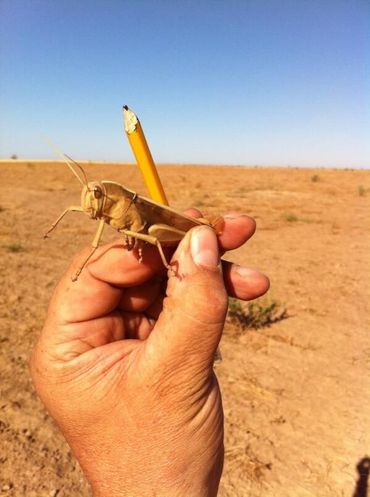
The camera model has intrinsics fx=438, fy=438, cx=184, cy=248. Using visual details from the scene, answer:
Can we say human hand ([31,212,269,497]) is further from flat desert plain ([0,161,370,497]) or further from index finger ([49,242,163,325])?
flat desert plain ([0,161,370,497])

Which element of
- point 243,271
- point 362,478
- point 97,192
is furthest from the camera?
point 362,478

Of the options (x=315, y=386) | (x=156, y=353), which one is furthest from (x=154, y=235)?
(x=315, y=386)

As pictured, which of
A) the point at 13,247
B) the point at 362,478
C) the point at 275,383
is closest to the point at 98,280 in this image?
the point at 362,478

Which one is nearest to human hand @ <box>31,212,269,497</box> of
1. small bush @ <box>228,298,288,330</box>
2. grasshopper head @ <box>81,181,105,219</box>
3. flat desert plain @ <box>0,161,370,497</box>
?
grasshopper head @ <box>81,181,105,219</box>

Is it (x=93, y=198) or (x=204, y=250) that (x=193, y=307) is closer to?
(x=204, y=250)

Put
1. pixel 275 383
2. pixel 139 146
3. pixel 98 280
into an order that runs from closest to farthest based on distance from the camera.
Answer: pixel 139 146, pixel 98 280, pixel 275 383
